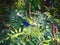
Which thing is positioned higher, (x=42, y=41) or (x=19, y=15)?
(x=19, y=15)

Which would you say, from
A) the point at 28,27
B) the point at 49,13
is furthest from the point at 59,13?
the point at 28,27

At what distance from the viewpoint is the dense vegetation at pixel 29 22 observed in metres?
1.74

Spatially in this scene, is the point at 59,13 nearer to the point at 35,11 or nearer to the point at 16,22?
the point at 35,11

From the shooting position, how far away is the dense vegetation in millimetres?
1743

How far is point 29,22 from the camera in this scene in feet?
6.11

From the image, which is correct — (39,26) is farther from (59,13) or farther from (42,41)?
(59,13)

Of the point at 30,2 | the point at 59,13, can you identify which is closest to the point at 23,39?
the point at 30,2

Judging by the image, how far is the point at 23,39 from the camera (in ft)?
5.63

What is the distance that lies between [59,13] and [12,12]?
462 millimetres

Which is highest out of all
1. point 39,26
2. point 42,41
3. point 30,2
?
point 30,2

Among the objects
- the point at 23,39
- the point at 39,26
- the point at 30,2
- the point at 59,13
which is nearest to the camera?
the point at 23,39

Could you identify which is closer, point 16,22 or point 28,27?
point 28,27

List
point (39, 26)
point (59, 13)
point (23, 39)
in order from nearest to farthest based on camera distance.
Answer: point (23, 39) → point (39, 26) → point (59, 13)

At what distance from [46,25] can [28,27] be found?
0.21 meters
